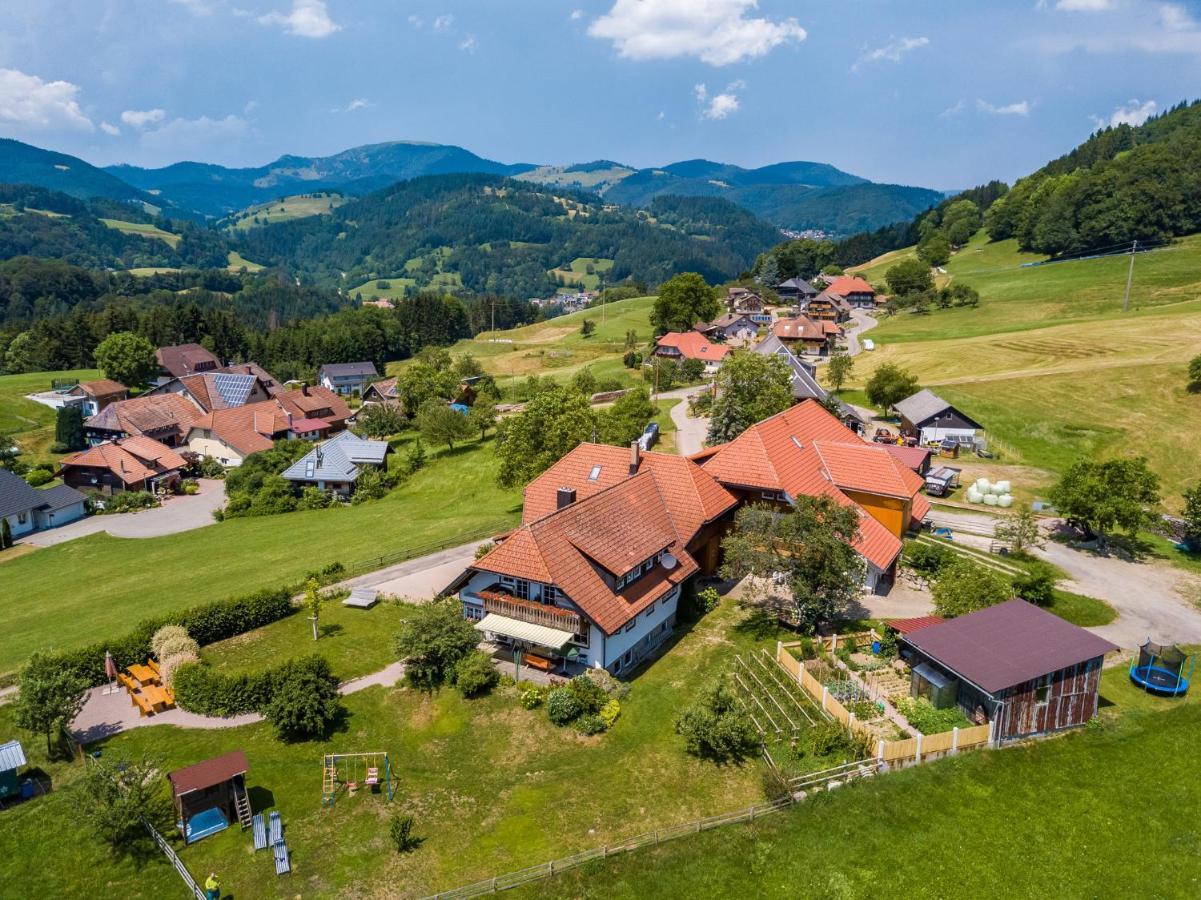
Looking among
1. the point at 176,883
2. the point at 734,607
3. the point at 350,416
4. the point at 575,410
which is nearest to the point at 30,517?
the point at 350,416

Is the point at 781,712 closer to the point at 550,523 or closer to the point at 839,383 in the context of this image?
the point at 550,523

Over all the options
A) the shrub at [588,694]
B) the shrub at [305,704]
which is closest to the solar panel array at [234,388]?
the shrub at [305,704]

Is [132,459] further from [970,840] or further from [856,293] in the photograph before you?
[856,293]

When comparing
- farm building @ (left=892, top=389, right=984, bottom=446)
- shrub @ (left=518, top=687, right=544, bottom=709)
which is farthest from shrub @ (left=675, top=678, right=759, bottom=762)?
farm building @ (left=892, top=389, right=984, bottom=446)

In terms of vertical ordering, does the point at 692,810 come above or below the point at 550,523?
below

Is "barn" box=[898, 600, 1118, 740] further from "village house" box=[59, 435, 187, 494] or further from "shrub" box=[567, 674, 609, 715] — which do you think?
"village house" box=[59, 435, 187, 494]

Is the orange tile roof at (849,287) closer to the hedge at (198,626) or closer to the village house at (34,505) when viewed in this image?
the hedge at (198,626)
